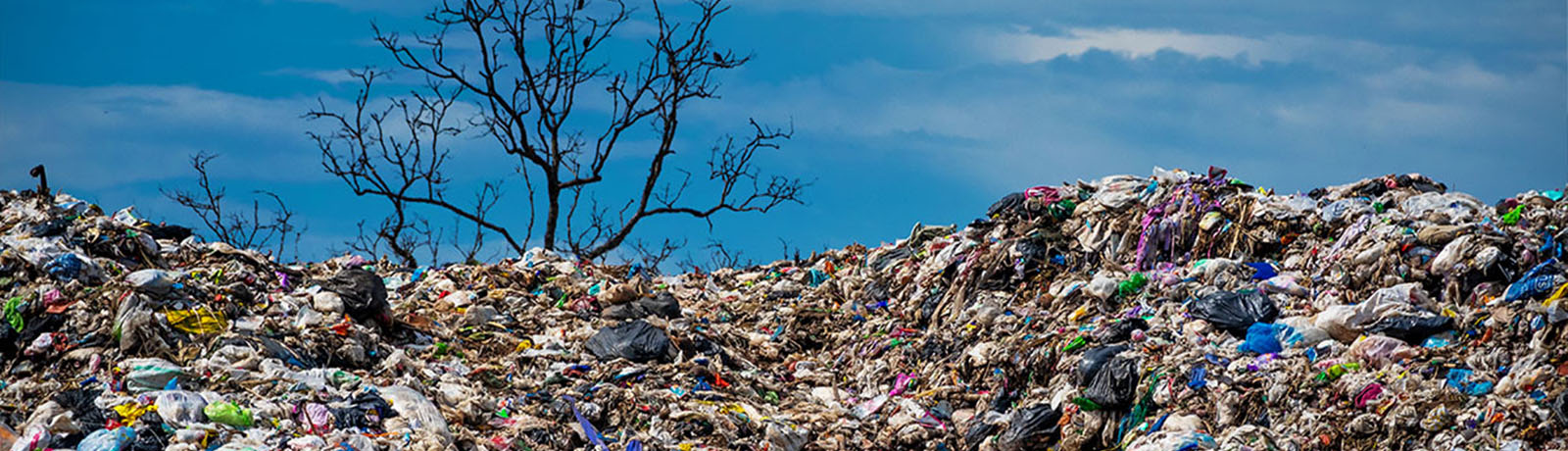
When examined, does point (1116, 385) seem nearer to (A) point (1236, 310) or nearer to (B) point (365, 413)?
(A) point (1236, 310)

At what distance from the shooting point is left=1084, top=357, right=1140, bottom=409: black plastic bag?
620cm

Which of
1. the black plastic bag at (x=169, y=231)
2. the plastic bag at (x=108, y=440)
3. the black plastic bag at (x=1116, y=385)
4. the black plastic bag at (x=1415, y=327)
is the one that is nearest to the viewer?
the plastic bag at (x=108, y=440)

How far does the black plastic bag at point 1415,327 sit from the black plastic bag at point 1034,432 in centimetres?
160

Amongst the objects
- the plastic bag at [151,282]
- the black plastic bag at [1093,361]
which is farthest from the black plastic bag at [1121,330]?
the plastic bag at [151,282]

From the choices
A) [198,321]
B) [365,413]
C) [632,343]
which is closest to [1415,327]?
[632,343]

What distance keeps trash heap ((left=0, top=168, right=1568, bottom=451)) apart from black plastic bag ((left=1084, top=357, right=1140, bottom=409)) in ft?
0.05

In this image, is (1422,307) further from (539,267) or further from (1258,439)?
(539,267)

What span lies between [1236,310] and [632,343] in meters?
3.36

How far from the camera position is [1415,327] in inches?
239

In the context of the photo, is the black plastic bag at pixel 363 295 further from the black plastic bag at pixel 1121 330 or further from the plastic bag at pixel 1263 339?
the plastic bag at pixel 1263 339

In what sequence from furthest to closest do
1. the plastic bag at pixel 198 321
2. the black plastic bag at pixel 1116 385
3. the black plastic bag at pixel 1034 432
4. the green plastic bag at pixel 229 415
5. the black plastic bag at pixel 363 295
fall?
1. the black plastic bag at pixel 363 295
2. the plastic bag at pixel 198 321
3. the black plastic bag at pixel 1034 432
4. the black plastic bag at pixel 1116 385
5. the green plastic bag at pixel 229 415

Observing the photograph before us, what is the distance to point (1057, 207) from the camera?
8.68 metres

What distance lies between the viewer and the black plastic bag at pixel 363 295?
7.54m

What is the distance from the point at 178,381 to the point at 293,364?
2.10 feet
